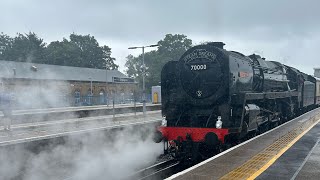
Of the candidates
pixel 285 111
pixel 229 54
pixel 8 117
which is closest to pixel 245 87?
pixel 229 54

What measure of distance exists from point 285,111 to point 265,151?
7.34 m

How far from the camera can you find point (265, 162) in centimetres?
657

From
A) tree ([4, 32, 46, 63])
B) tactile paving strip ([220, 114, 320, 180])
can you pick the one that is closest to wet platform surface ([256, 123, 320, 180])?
tactile paving strip ([220, 114, 320, 180])

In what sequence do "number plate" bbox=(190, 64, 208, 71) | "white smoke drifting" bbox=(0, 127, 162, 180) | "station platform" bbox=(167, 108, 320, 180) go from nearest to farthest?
1. "station platform" bbox=(167, 108, 320, 180)
2. "number plate" bbox=(190, 64, 208, 71)
3. "white smoke drifting" bbox=(0, 127, 162, 180)

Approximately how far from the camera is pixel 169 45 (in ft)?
246

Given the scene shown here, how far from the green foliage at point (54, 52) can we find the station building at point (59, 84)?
15.0 meters

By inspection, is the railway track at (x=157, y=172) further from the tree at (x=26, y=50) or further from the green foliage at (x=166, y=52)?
the green foliage at (x=166, y=52)

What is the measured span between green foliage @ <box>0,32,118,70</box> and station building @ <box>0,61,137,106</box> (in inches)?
592

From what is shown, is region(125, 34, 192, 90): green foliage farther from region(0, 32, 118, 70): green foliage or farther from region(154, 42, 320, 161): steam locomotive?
region(154, 42, 320, 161): steam locomotive

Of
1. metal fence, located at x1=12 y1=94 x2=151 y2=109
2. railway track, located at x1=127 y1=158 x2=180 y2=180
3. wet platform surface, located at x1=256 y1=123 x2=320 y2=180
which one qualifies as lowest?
railway track, located at x1=127 y1=158 x2=180 y2=180

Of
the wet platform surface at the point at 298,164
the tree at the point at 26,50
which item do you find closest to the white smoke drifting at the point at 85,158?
the wet platform surface at the point at 298,164

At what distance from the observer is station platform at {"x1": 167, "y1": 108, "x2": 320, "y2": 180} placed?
5.71 m

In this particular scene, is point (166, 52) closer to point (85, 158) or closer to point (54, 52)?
point (54, 52)

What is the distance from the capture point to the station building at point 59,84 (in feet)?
80.6
